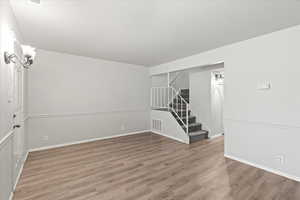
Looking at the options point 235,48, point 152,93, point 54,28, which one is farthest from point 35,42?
point 235,48

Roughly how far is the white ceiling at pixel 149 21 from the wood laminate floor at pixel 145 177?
2.51 meters

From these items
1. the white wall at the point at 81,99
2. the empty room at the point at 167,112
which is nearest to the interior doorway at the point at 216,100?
the empty room at the point at 167,112

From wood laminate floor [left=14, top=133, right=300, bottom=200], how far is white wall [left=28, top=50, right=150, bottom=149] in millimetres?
610

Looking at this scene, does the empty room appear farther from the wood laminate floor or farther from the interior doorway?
the interior doorway

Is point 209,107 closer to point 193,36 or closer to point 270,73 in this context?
point 270,73

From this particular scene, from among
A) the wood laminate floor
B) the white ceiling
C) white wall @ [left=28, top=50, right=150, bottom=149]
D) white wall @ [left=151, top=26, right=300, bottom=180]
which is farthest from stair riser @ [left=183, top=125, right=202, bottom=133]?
the white ceiling

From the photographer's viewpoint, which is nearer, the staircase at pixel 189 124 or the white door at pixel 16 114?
the white door at pixel 16 114

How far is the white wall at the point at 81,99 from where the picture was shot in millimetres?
3600

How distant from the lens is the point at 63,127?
391cm

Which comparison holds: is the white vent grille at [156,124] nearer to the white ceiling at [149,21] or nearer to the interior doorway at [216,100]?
the interior doorway at [216,100]

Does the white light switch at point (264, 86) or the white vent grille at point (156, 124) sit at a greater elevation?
the white light switch at point (264, 86)

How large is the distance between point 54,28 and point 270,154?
4.42 m

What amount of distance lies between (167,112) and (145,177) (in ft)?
8.86

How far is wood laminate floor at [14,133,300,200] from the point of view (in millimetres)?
1959
